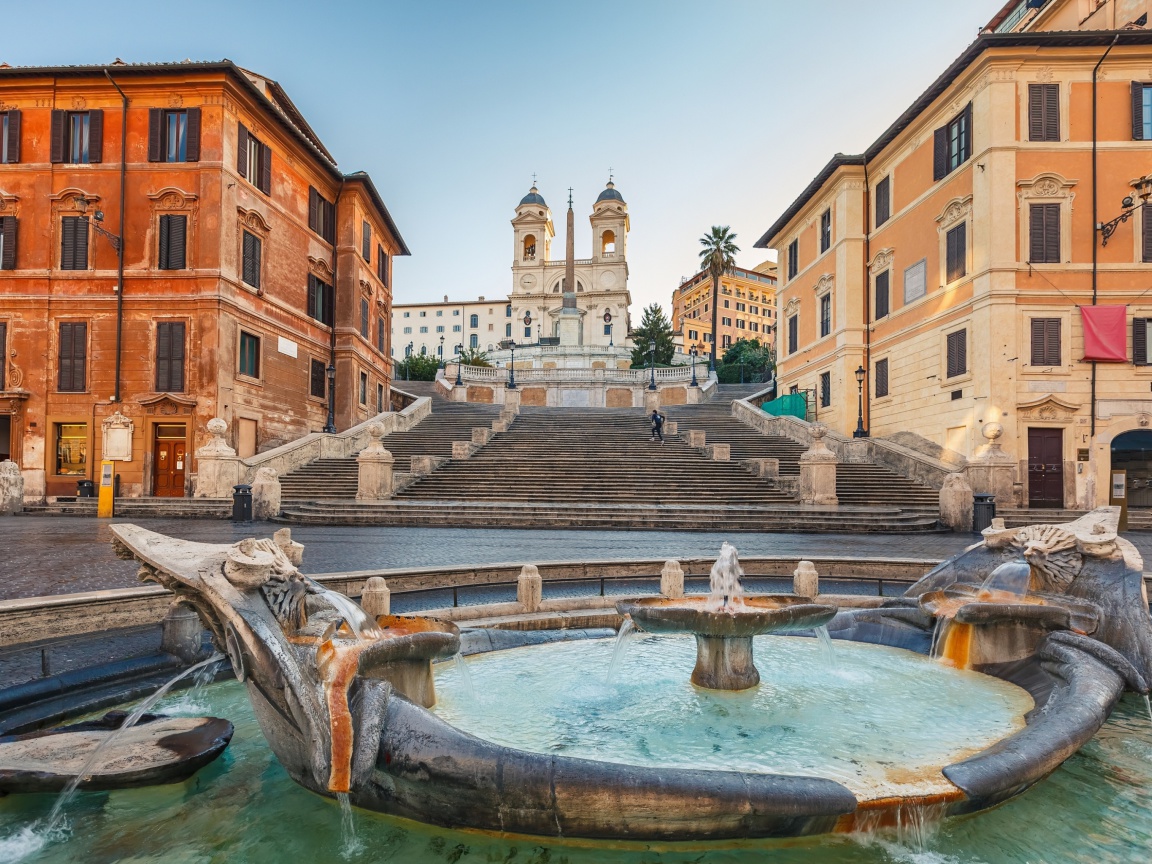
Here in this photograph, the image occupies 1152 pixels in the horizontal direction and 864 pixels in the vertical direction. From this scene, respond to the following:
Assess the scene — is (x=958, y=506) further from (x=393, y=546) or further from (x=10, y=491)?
(x=10, y=491)

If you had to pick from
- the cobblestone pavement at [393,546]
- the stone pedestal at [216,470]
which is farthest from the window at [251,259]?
the cobblestone pavement at [393,546]

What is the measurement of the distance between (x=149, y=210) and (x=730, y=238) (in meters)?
51.8

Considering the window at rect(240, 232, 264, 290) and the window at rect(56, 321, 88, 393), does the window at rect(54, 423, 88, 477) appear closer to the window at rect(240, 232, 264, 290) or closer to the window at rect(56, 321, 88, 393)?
the window at rect(56, 321, 88, 393)

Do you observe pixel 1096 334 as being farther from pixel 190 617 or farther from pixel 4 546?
pixel 4 546

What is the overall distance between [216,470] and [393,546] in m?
11.0

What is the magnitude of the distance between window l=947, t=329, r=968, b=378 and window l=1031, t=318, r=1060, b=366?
194 centimetres

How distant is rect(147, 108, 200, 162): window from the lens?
24.2m

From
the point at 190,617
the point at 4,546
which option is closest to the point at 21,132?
the point at 4,546

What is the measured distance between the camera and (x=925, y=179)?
2575 cm

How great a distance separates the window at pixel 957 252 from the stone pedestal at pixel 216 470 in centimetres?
2540

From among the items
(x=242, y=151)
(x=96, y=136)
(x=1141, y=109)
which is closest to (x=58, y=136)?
(x=96, y=136)

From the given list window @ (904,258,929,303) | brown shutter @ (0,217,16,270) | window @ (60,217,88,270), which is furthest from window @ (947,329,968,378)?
brown shutter @ (0,217,16,270)

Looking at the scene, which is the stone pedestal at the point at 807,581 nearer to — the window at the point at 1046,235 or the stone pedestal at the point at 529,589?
the stone pedestal at the point at 529,589

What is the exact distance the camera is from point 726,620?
16.1 feet
